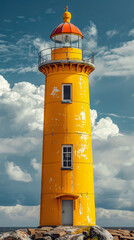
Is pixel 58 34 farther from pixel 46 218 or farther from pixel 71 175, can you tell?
pixel 46 218

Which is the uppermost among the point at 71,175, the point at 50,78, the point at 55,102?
the point at 50,78

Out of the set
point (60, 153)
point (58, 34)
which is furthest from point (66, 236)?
point (58, 34)

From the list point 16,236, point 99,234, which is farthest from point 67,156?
point 16,236

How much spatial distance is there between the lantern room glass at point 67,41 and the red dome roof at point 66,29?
28 centimetres

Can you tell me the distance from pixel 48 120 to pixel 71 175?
444 centimetres

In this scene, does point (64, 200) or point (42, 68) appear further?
point (42, 68)

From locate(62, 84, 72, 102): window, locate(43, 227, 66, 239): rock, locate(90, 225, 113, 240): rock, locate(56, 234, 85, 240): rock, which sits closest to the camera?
locate(56, 234, 85, 240): rock

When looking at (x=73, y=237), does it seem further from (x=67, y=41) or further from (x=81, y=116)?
(x=67, y=41)

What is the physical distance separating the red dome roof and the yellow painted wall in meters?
3.23

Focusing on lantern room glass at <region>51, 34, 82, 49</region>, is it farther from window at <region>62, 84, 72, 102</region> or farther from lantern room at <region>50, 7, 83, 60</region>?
window at <region>62, 84, 72, 102</region>

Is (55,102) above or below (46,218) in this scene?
above

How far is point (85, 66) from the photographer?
2847cm

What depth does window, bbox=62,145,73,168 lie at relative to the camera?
2669 cm

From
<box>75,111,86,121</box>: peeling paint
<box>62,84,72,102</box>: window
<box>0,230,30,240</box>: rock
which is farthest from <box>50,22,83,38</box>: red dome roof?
<box>0,230,30,240</box>: rock
